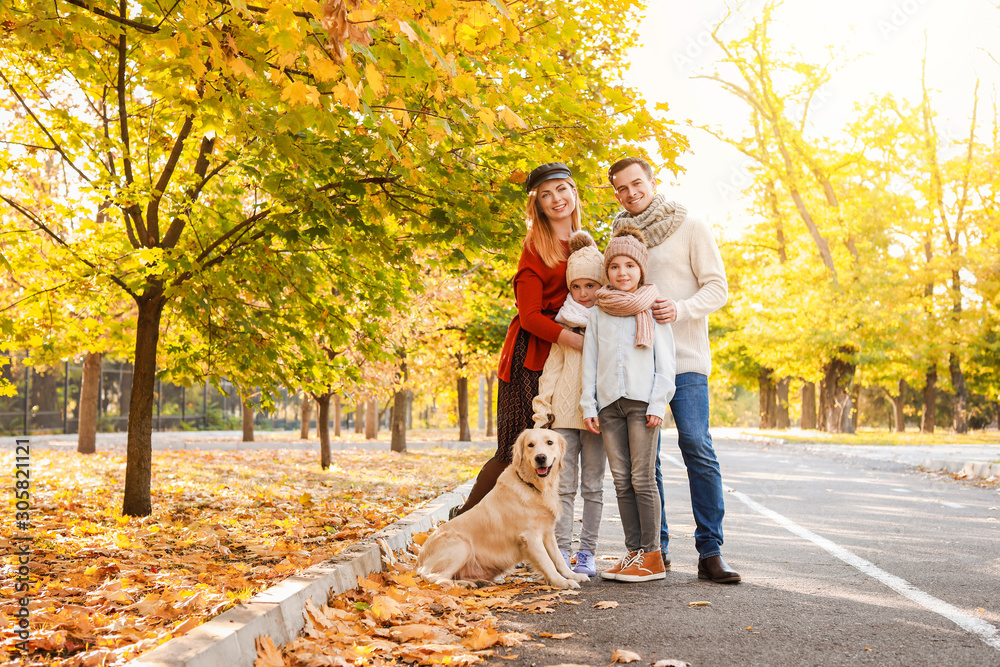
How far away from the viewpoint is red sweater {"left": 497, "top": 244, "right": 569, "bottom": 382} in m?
4.86

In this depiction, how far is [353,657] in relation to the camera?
126 inches

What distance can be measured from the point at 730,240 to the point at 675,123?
3435 cm

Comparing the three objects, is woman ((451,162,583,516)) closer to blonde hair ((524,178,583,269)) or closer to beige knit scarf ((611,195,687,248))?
blonde hair ((524,178,583,269))

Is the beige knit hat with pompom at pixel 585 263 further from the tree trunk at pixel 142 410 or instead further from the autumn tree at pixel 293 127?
the tree trunk at pixel 142 410

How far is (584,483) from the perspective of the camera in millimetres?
5059

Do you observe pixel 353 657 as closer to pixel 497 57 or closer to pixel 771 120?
pixel 497 57

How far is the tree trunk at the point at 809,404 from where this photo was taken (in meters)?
41.8

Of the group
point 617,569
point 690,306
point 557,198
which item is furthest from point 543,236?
point 617,569

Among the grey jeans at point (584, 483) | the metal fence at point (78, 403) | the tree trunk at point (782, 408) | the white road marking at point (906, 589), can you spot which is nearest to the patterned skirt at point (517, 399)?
the grey jeans at point (584, 483)

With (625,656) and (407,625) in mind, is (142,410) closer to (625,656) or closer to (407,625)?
(407,625)

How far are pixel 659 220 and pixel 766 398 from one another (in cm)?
4065

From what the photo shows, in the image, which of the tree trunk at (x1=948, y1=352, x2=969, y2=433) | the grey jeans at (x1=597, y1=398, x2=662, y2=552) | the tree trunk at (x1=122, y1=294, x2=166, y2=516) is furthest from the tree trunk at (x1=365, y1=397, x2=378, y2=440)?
the grey jeans at (x1=597, y1=398, x2=662, y2=552)

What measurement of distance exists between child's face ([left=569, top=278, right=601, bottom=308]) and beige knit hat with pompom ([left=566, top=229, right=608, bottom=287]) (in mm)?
29

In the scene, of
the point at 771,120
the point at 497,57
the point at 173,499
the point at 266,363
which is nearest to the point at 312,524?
the point at 266,363
